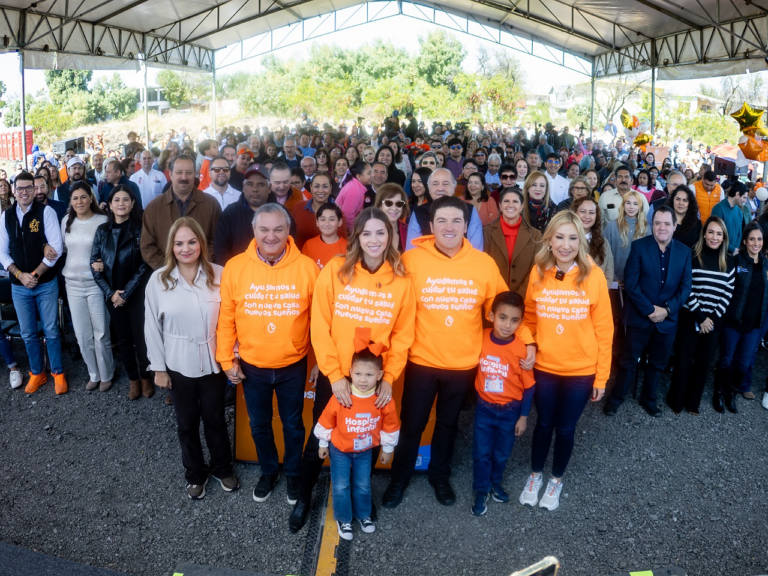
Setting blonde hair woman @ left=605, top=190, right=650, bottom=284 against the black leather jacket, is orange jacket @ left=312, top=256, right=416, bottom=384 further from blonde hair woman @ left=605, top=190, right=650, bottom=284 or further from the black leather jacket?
blonde hair woman @ left=605, top=190, right=650, bottom=284

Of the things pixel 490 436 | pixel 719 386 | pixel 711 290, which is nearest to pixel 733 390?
pixel 719 386

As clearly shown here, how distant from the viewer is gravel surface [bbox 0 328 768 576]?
316 cm

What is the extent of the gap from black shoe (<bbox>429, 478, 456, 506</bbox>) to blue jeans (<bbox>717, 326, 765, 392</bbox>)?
110 inches

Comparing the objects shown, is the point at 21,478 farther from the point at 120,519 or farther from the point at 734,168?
the point at 734,168

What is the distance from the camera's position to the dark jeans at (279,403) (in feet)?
10.9

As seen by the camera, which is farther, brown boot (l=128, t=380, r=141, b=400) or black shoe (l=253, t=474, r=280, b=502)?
brown boot (l=128, t=380, r=141, b=400)

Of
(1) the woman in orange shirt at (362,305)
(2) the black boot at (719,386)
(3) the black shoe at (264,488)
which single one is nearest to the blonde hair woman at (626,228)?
(2) the black boot at (719,386)

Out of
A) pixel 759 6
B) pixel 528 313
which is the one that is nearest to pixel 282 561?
pixel 528 313

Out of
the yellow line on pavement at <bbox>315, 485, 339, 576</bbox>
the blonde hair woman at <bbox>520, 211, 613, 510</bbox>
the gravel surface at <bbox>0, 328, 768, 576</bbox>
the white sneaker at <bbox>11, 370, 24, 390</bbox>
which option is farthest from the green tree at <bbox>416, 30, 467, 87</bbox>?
the yellow line on pavement at <bbox>315, 485, 339, 576</bbox>

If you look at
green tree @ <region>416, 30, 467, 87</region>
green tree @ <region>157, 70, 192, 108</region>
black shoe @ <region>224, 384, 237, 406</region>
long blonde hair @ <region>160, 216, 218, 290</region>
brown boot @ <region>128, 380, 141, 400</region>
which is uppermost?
green tree @ <region>416, 30, 467, 87</region>

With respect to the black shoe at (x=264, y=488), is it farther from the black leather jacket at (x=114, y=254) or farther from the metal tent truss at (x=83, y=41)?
the metal tent truss at (x=83, y=41)

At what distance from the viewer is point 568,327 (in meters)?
3.39

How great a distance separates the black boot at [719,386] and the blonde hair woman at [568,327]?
2.07 meters

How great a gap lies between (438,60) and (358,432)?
45.9 metres
